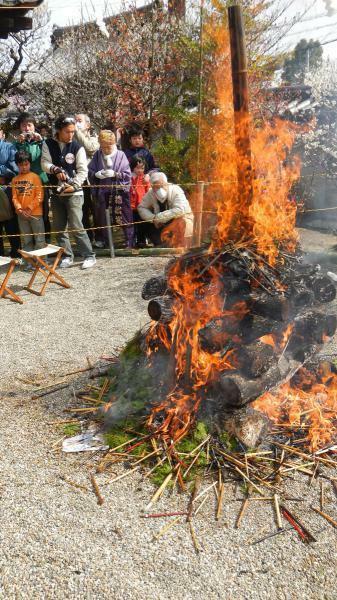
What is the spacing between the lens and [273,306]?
12.6 ft

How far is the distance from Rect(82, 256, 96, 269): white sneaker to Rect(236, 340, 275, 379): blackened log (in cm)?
562

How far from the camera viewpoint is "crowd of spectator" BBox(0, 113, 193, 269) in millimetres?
8719

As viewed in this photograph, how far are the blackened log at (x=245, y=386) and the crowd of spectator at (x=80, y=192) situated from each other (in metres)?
5.32

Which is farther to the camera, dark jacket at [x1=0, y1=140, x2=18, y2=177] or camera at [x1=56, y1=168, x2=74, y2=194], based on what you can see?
dark jacket at [x1=0, y1=140, x2=18, y2=177]

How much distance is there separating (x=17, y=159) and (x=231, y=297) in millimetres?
6252

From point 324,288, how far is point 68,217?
5698 mm

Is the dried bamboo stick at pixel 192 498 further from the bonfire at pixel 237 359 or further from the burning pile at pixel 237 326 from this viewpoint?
the burning pile at pixel 237 326

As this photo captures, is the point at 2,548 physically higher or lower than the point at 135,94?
lower

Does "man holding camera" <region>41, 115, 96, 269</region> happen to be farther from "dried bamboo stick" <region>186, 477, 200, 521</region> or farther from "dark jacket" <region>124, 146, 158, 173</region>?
"dried bamboo stick" <region>186, 477, 200, 521</region>

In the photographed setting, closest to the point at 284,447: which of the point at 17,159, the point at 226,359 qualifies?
the point at 226,359

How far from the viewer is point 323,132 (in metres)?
13.4

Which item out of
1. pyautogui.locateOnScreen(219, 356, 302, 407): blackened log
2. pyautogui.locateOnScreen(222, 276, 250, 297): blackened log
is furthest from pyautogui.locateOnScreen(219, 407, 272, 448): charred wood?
pyautogui.locateOnScreen(222, 276, 250, 297): blackened log

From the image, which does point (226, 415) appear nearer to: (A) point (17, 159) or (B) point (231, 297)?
(B) point (231, 297)

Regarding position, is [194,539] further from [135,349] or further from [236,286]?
[135,349]
